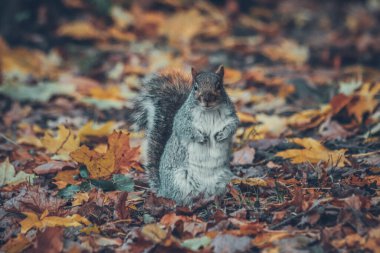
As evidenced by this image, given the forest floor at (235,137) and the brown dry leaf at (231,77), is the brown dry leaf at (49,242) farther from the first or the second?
the brown dry leaf at (231,77)

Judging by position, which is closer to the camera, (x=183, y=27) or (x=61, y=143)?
(x=61, y=143)

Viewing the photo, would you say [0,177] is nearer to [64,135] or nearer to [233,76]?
[64,135]

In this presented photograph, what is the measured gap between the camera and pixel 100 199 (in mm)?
3246

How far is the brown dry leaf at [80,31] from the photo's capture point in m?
7.16

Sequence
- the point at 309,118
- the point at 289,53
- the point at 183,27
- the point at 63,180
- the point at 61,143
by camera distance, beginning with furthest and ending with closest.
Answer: the point at 183,27
the point at 289,53
the point at 309,118
the point at 61,143
the point at 63,180

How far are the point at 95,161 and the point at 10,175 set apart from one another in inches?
22.5

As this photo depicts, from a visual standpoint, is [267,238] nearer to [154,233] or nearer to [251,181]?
[154,233]

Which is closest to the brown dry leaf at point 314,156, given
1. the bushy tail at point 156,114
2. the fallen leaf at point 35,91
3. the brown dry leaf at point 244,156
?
the brown dry leaf at point 244,156

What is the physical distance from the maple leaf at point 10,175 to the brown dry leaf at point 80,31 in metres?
3.77

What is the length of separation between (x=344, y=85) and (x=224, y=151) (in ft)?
6.57

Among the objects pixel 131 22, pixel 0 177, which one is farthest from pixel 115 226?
pixel 131 22

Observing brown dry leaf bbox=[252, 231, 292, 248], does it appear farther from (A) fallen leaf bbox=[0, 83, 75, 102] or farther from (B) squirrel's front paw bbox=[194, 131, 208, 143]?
(A) fallen leaf bbox=[0, 83, 75, 102]

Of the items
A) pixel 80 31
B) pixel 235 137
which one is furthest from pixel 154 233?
pixel 80 31

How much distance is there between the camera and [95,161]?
3.44 meters
